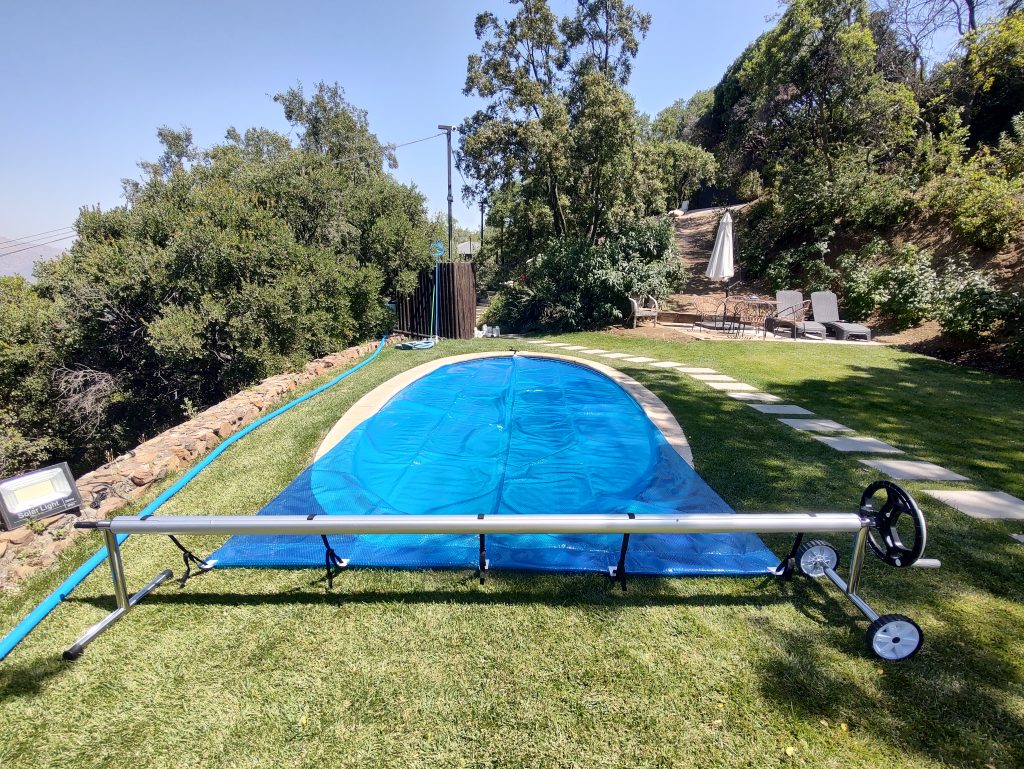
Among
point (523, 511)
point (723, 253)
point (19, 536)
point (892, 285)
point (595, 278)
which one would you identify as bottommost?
point (523, 511)

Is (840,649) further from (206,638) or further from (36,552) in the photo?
(36,552)

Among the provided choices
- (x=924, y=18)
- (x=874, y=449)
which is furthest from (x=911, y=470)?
(x=924, y=18)

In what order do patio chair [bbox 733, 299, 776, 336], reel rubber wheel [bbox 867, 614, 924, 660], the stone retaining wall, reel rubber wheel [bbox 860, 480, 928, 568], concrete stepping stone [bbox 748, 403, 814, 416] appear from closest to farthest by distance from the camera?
reel rubber wheel [bbox 867, 614, 924, 660]
reel rubber wheel [bbox 860, 480, 928, 568]
the stone retaining wall
concrete stepping stone [bbox 748, 403, 814, 416]
patio chair [bbox 733, 299, 776, 336]

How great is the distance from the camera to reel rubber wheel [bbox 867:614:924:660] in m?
2.01

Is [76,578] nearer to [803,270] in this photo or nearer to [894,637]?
[894,637]

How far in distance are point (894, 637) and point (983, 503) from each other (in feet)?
7.53

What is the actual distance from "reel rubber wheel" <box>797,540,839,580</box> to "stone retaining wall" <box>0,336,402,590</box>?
483 centimetres

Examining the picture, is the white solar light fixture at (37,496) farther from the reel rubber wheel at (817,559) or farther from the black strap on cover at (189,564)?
the reel rubber wheel at (817,559)

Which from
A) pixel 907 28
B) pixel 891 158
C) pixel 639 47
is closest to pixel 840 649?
pixel 639 47

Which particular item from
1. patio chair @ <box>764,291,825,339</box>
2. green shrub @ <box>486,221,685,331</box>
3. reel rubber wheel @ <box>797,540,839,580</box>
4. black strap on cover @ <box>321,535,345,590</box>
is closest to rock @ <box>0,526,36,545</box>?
black strap on cover @ <box>321,535,345,590</box>

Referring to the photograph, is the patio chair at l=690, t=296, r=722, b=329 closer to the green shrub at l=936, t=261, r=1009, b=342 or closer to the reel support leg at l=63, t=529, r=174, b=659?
the green shrub at l=936, t=261, r=1009, b=342

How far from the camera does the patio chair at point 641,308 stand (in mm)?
11680

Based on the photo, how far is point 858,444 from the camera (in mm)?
4492

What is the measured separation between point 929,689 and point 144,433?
40.4 ft
